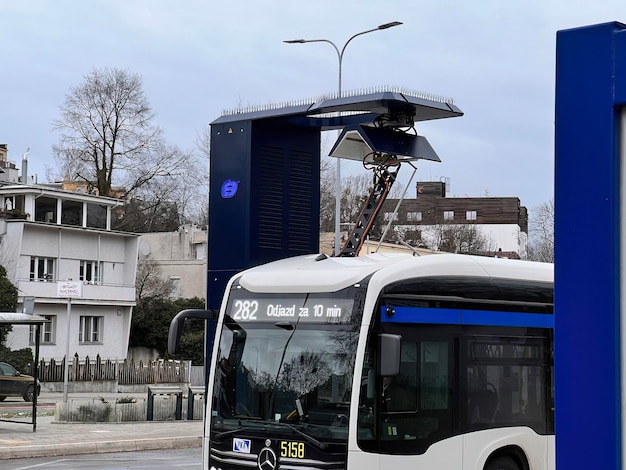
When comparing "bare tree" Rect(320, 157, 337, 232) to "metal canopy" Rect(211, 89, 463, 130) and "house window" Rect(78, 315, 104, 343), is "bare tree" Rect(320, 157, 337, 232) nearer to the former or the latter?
"house window" Rect(78, 315, 104, 343)

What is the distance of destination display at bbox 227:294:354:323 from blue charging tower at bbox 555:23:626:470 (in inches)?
287

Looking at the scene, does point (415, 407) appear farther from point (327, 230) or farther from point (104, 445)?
point (327, 230)

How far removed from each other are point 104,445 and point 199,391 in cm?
985

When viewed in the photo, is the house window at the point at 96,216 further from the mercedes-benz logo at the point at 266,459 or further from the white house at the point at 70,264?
the mercedes-benz logo at the point at 266,459

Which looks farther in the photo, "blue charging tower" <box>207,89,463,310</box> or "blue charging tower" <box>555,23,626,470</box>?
"blue charging tower" <box>207,89,463,310</box>

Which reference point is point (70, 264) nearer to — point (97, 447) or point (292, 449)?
point (97, 447)

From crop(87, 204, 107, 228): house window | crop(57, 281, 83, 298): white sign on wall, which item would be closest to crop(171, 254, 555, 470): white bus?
crop(57, 281, 83, 298): white sign on wall

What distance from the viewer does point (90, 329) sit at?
192 feet

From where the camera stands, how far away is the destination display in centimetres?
1070

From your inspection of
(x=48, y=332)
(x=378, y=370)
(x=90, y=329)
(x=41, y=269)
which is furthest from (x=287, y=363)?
(x=90, y=329)

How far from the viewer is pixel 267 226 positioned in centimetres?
1479

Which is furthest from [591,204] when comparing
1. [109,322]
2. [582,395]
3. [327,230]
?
[327,230]

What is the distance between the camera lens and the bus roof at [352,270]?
10828mm

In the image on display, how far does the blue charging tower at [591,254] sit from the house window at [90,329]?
182ft
